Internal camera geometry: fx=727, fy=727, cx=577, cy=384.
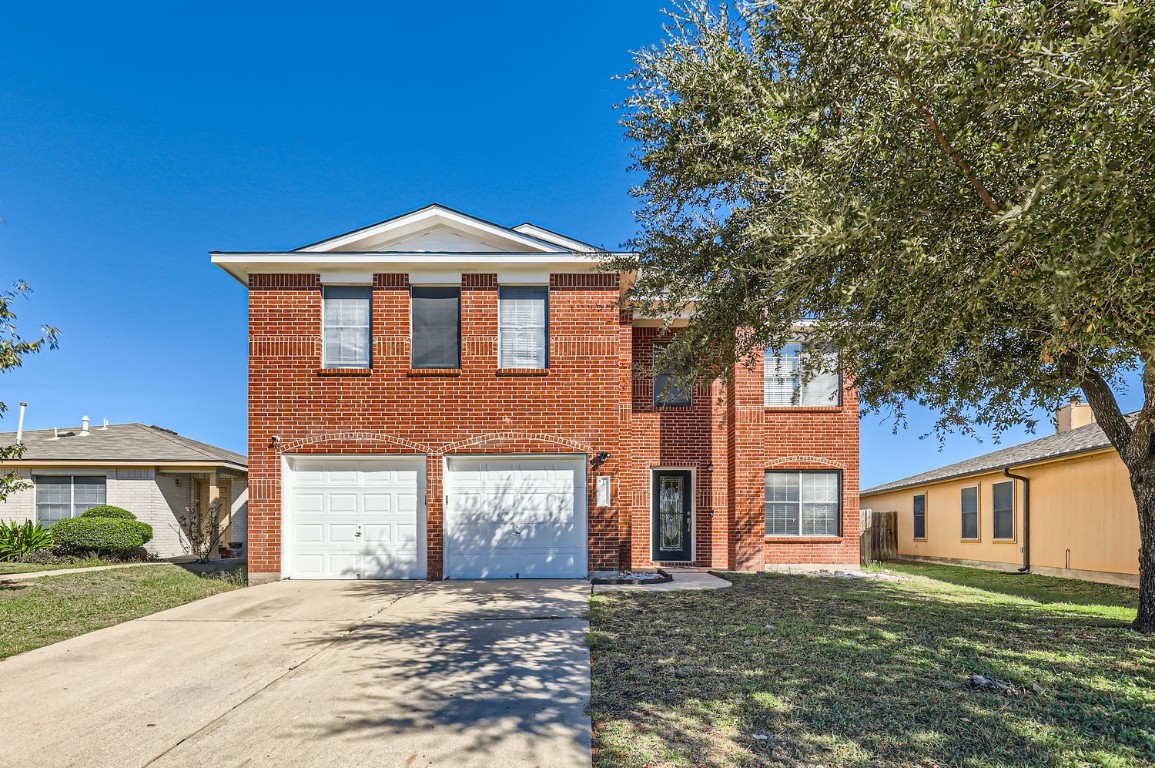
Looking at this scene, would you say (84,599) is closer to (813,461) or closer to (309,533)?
(309,533)

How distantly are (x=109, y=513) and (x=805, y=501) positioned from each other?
16.9 meters

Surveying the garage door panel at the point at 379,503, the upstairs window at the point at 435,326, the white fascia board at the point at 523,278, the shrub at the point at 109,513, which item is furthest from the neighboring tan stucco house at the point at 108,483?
the white fascia board at the point at 523,278

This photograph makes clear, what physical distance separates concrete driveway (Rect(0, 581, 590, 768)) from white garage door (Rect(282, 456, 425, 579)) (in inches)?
111

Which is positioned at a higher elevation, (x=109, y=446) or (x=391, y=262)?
(x=391, y=262)

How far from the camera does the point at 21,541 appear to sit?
687 inches

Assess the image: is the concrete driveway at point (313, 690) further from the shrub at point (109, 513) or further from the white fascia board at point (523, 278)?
the shrub at point (109, 513)

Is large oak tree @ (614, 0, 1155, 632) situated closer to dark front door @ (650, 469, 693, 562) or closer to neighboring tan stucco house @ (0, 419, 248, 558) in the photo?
dark front door @ (650, 469, 693, 562)

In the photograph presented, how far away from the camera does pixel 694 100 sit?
7.80m

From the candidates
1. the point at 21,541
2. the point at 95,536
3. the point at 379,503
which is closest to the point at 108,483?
the point at 95,536

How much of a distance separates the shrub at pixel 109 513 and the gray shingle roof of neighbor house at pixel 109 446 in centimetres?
123

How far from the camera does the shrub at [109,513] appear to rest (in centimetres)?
1805

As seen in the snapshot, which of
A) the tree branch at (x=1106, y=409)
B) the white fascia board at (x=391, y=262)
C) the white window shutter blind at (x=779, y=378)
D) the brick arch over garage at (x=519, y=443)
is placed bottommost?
the brick arch over garage at (x=519, y=443)

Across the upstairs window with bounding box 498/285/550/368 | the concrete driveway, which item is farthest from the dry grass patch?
the upstairs window with bounding box 498/285/550/368

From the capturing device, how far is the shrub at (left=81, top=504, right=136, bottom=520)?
18047 millimetres
